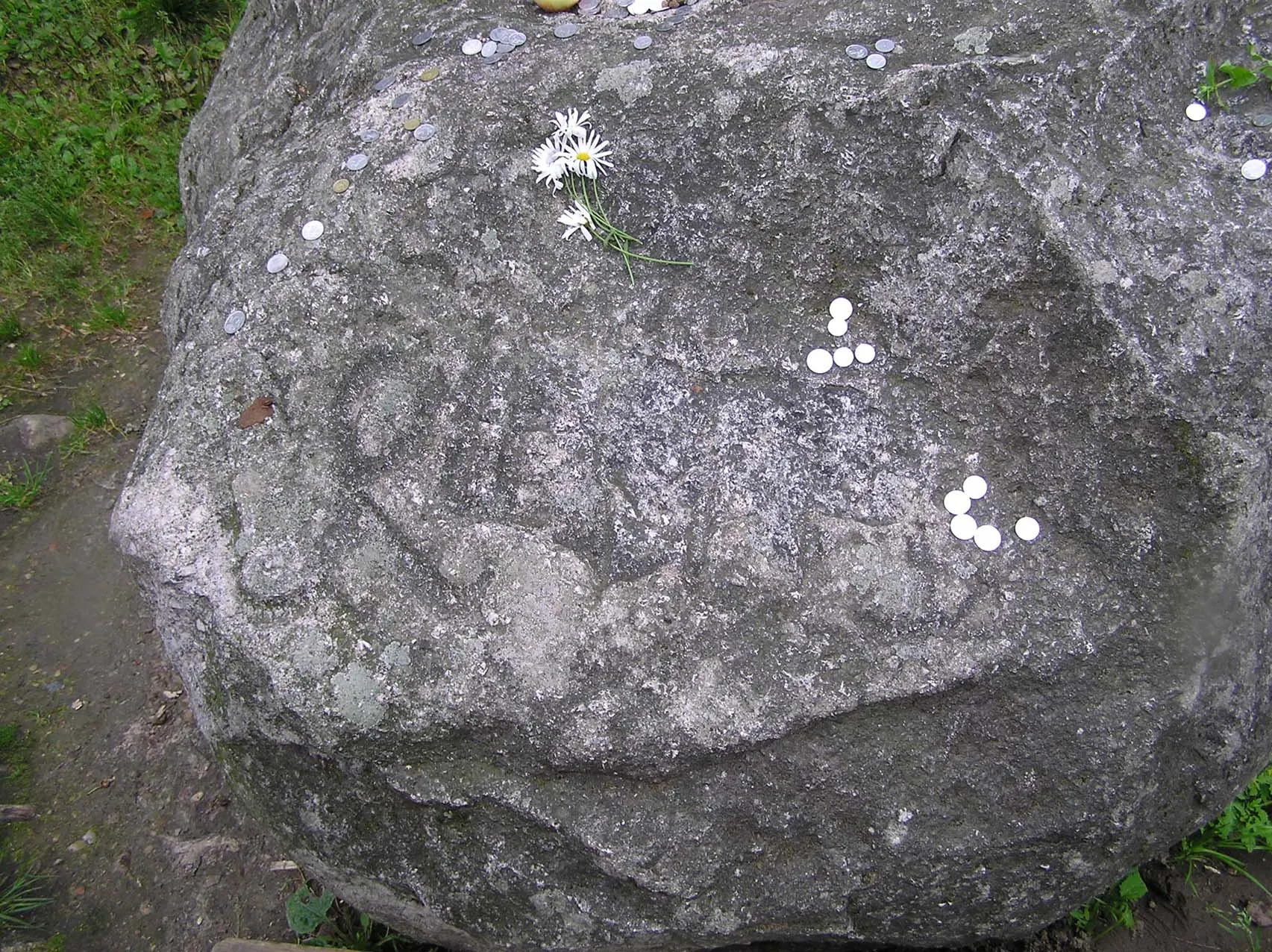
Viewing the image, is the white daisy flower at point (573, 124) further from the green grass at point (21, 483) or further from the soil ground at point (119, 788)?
the green grass at point (21, 483)

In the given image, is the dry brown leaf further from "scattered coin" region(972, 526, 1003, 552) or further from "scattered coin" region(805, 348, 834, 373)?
"scattered coin" region(972, 526, 1003, 552)

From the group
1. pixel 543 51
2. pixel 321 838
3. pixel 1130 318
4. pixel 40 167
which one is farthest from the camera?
pixel 40 167

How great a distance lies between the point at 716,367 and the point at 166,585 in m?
1.18

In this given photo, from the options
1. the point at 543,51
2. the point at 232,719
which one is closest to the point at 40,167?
the point at 543,51

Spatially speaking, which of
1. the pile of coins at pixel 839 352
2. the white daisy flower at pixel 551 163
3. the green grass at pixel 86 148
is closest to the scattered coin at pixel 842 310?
the pile of coins at pixel 839 352

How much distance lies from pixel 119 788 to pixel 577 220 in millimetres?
2319

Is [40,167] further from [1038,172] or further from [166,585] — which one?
[1038,172]

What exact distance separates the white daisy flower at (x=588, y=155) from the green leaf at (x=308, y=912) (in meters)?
1.94

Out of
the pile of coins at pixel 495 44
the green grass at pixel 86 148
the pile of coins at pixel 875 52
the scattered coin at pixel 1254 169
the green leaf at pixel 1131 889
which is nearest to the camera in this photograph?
the scattered coin at pixel 1254 169

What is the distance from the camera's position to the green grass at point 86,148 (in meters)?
4.16

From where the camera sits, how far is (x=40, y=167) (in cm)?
439

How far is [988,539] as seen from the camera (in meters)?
1.87

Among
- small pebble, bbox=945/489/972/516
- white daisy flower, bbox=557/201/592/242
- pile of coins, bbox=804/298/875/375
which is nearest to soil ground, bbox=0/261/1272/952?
small pebble, bbox=945/489/972/516

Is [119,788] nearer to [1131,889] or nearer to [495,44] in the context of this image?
[495,44]
